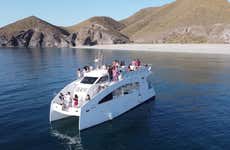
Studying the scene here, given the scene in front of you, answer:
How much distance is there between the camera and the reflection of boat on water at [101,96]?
22.7m

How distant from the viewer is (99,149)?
19.3m

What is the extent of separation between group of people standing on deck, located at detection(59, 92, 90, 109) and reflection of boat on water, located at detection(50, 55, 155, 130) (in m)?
0.23

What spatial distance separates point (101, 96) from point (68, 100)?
10.7 ft

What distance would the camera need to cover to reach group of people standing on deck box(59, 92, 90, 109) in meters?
23.8

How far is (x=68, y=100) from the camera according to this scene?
79.5 feet

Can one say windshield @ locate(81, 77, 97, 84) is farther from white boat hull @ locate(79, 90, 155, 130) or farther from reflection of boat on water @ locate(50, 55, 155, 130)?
white boat hull @ locate(79, 90, 155, 130)

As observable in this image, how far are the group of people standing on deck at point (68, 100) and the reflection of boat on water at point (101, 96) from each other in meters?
0.23

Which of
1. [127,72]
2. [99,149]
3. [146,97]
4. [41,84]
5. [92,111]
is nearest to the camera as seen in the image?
[99,149]

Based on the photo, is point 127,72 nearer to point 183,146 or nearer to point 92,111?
point 92,111

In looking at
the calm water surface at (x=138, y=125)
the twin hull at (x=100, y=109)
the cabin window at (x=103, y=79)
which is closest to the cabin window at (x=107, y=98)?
the twin hull at (x=100, y=109)

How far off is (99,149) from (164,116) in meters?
9.61

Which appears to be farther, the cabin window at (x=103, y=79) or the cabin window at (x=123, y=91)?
the cabin window at (x=103, y=79)

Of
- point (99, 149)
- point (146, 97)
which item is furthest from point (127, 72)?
point (99, 149)

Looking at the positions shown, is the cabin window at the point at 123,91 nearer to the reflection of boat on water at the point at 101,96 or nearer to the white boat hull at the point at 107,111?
the reflection of boat on water at the point at 101,96
